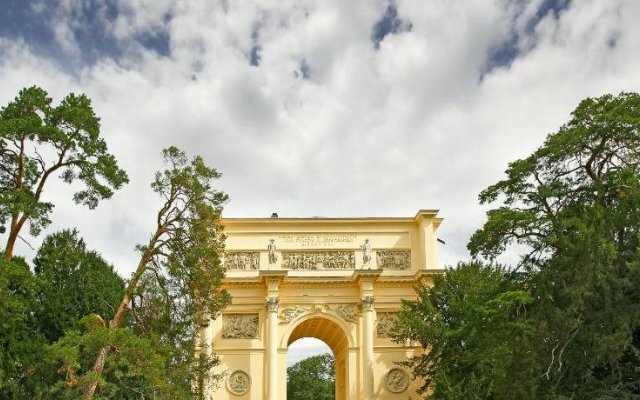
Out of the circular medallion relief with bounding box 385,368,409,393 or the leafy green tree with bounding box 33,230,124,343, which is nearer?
the leafy green tree with bounding box 33,230,124,343

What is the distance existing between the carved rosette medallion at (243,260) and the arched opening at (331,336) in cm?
337

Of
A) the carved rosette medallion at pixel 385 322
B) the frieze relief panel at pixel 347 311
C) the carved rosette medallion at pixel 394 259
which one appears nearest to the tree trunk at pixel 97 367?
the frieze relief panel at pixel 347 311

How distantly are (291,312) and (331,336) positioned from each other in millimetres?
4043

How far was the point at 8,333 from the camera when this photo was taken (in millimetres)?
23766

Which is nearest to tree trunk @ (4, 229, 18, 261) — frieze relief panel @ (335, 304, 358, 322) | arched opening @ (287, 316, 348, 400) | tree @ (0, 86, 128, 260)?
tree @ (0, 86, 128, 260)

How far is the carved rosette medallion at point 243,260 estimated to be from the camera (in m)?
32.0

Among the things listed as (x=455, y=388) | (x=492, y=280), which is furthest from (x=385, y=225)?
(x=455, y=388)

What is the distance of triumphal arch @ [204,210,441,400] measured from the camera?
1204 inches

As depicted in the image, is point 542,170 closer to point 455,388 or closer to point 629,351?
point 629,351

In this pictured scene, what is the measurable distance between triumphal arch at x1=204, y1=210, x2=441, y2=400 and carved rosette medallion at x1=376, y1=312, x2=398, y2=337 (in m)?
0.04

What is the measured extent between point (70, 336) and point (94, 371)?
3.59 ft

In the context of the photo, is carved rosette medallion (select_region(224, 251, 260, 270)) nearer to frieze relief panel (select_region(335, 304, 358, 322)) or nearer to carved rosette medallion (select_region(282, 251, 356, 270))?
carved rosette medallion (select_region(282, 251, 356, 270))

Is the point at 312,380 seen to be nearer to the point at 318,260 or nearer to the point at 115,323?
the point at 318,260

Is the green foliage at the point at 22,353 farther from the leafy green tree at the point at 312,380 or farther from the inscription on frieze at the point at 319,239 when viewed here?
the leafy green tree at the point at 312,380
